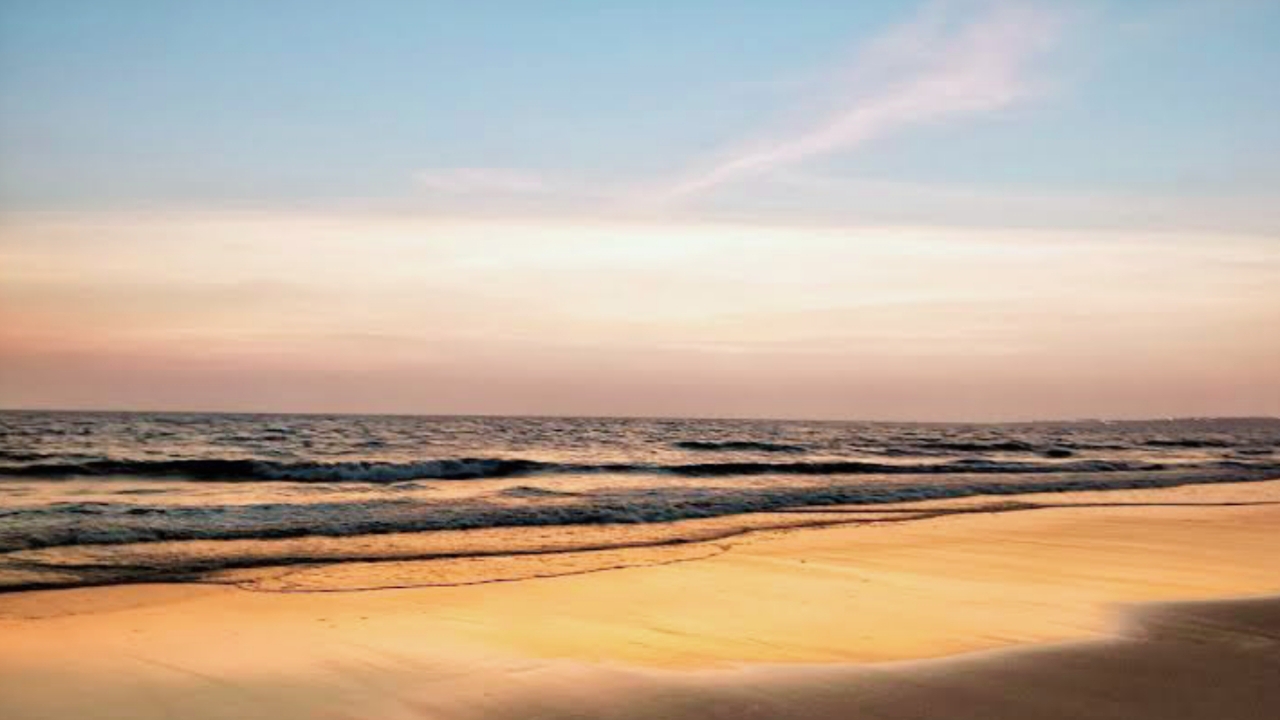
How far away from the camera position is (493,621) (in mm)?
8141

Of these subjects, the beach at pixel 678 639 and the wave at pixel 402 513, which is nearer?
the beach at pixel 678 639

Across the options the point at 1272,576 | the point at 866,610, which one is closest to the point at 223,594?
the point at 866,610

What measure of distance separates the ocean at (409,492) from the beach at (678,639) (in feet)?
5.38

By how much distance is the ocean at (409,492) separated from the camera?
12.6 meters

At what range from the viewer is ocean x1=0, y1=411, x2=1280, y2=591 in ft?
41.2

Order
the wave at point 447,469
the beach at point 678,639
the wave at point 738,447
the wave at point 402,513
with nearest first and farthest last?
the beach at point 678,639, the wave at point 402,513, the wave at point 447,469, the wave at point 738,447

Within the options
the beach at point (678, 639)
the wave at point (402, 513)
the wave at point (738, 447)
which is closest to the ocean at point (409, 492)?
the wave at point (402, 513)

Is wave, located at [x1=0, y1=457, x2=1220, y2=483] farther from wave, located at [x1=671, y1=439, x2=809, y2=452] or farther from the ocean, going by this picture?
wave, located at [x1=671, y1=439, x2=809, y2=452]

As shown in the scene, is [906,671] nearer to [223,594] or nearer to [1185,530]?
[223,594]

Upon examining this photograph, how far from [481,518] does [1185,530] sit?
37.8 feet

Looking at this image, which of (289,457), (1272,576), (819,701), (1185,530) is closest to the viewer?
(819,701)

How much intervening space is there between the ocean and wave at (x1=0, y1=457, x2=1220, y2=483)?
0.35 ft

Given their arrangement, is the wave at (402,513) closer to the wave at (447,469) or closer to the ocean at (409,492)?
the ocean at (409,492)

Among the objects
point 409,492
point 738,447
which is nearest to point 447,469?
point 409,492
